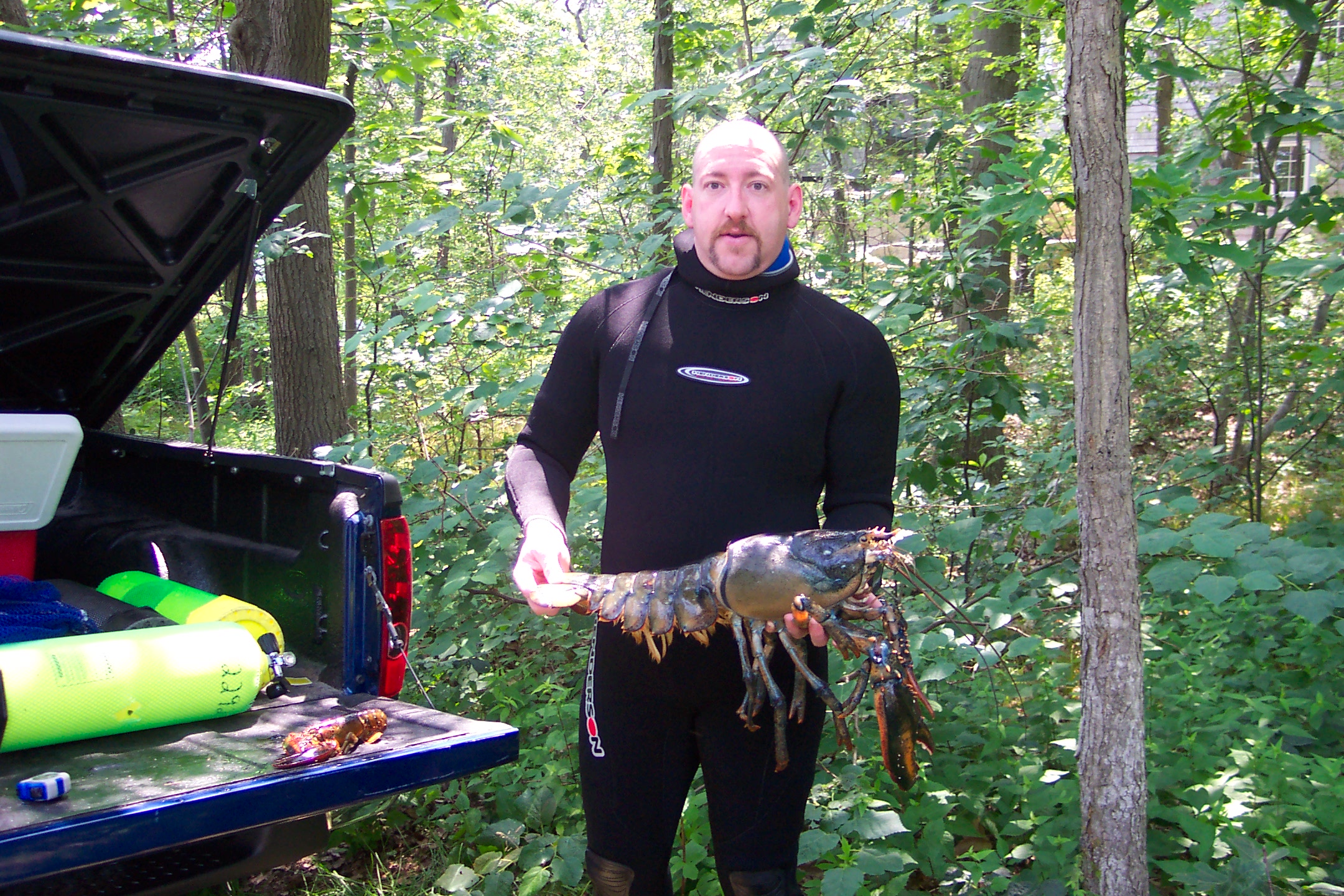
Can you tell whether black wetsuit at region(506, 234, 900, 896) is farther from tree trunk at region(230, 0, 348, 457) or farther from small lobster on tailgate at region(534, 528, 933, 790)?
tree trunk at region(230, 0, 348, 457)

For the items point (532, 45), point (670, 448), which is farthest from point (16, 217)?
point (532, 45)

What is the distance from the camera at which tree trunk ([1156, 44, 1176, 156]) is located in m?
6.73

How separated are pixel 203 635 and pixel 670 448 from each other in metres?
1.25

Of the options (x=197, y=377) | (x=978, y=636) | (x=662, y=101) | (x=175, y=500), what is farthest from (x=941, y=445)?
(x=197, y=377)

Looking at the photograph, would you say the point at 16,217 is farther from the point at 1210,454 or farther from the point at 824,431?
the point at 1210,454

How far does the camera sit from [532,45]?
58.2 ft

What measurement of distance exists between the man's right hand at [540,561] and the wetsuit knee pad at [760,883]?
776mm

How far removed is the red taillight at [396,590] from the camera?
106 inches

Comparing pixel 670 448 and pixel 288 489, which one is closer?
pixel 670 448

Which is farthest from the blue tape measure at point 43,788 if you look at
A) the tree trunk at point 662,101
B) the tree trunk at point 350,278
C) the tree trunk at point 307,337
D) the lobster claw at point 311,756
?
the tree trunk at point 662,101

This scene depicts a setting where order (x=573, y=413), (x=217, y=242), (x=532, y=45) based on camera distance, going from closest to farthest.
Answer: (x=573, y=413), (x=217, y=242), (x=532, y=45)

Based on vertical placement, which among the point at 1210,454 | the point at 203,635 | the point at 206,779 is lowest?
the point at 206,779

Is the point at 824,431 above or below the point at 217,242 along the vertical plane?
below

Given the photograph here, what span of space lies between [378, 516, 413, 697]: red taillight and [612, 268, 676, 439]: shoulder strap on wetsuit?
0.68m
